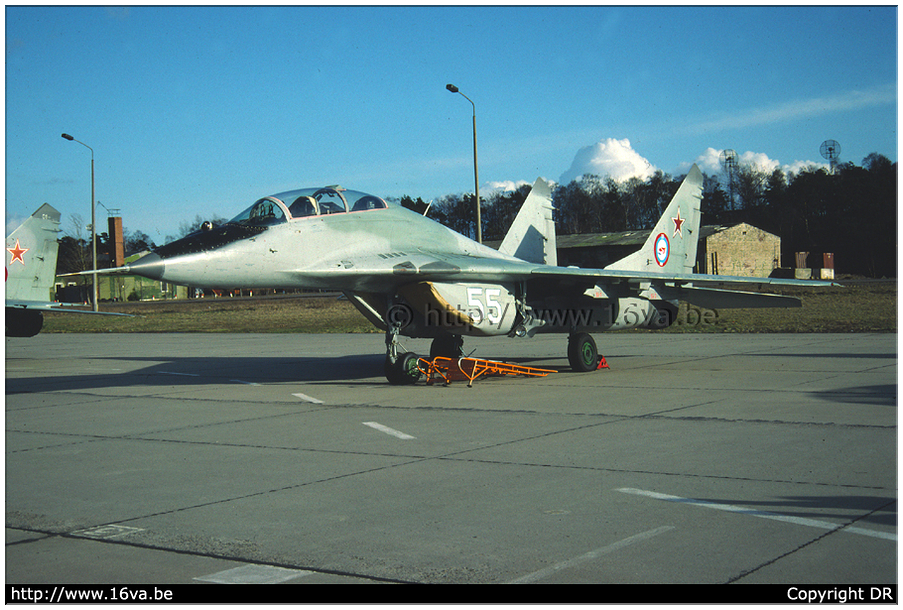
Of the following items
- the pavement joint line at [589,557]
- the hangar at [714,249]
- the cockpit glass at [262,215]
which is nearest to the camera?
the pavement joint line at [589,557]

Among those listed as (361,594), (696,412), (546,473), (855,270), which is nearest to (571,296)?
(696,412)

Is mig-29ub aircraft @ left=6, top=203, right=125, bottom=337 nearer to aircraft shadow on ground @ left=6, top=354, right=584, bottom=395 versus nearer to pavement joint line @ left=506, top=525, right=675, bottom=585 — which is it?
aircraft shadow on ground @ left=6, top=354, right=584, bottom=395

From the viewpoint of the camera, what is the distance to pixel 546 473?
6.21 m

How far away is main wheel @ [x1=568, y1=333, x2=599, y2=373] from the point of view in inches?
565

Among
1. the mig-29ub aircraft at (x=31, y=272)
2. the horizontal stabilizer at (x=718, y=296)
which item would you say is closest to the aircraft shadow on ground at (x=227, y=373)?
the horizontal stabilizer at (x=718, y=296)

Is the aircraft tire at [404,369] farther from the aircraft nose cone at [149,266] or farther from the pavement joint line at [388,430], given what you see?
the aircraft nose cone at [149,266]

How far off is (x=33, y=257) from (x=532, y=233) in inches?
546

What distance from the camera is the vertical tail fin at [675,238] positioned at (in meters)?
16.2

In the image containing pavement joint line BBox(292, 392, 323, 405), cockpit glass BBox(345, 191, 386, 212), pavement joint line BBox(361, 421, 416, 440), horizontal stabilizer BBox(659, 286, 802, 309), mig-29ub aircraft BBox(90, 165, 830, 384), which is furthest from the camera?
horizontal stabilizer BBox(659, 286, 802, 309)

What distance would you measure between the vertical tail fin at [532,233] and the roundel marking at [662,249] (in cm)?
236

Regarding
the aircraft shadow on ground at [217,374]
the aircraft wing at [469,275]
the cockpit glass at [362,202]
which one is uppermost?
the cockpit glass at [362,202]

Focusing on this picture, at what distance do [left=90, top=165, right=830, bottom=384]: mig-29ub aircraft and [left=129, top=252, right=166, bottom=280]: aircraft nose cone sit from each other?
1 centimetres

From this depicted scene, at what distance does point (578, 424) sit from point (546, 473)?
2.43 metres

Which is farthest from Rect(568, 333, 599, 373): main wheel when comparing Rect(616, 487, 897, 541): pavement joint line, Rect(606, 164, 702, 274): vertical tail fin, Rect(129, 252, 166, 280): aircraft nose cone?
Rect(616, 487, 897, 541): pavement joint line
